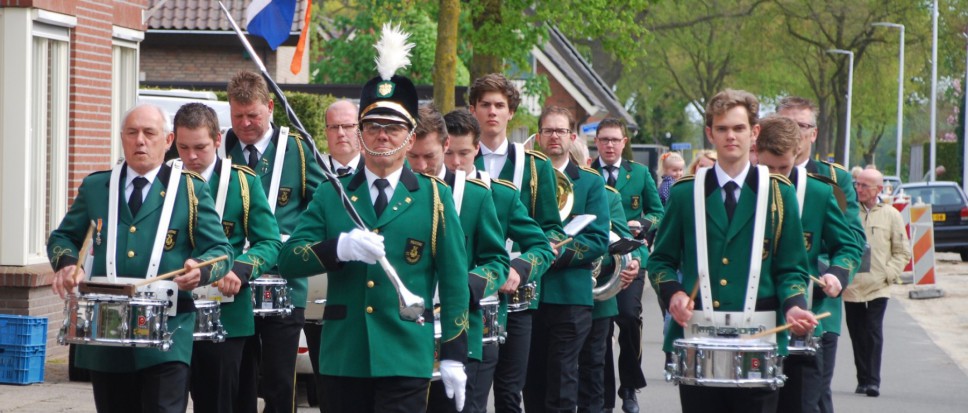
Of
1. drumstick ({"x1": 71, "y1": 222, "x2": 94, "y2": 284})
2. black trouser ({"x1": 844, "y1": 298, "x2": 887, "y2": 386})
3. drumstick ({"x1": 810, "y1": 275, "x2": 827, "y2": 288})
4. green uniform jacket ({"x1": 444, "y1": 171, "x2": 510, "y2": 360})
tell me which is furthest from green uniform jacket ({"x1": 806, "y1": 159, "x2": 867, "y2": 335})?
black trouser ({"x1": 844, "y1": 298, "x2": 887, "y2": 386})

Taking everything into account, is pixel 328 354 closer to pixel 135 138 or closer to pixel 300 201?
pixel 135 138

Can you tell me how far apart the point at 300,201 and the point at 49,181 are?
490 cm

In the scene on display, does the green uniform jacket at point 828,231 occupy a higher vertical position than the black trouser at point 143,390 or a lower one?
higher

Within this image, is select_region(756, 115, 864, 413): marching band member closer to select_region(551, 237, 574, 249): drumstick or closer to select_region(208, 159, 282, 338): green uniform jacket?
select_region(551, 237, 574, 249): drumstick

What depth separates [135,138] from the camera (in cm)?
696

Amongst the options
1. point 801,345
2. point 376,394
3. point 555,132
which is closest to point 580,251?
point 555,132

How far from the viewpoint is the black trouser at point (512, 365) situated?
28.2 ft

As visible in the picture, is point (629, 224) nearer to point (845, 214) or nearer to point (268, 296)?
point (845, 214)

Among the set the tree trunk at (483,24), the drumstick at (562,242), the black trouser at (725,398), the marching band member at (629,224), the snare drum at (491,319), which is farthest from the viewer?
the tree trunk at (483,24)

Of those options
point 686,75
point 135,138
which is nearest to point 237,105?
point 135,138

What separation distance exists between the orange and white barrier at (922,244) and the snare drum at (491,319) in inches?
731

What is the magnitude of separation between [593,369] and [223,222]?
11.2ft

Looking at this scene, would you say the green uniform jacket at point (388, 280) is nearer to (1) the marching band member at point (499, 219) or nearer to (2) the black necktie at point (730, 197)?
(2) the black necktie at point (730, 197)

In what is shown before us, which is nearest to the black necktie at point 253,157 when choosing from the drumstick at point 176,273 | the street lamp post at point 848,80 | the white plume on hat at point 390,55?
the drumstick at point 176,273
